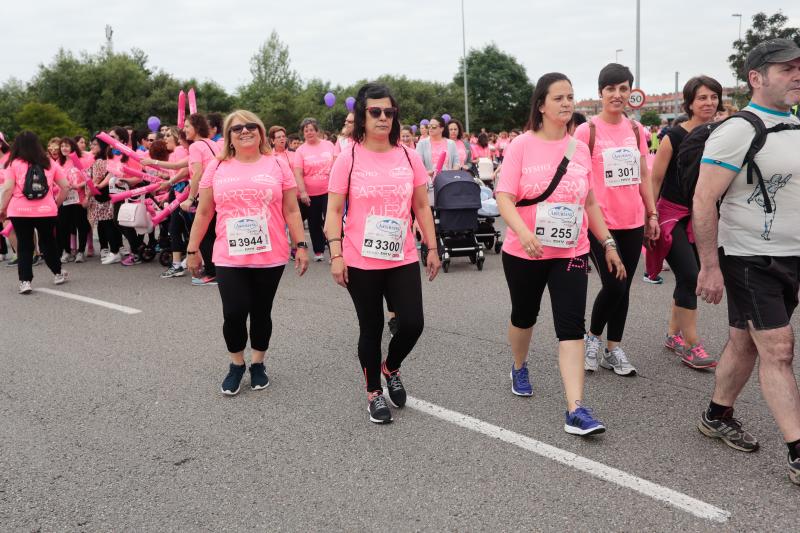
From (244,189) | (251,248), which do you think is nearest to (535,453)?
(251,248)

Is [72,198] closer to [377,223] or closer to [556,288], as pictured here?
[377,223]

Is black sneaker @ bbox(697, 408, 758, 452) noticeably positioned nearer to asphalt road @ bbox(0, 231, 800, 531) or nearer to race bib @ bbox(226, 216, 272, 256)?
asphalt road @ bbox(0, 231, 800, 531)

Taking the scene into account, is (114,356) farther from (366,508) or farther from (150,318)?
(366,508)

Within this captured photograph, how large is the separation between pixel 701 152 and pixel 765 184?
18.5 inches

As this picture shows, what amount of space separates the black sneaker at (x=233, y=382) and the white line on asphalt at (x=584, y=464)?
1167mm

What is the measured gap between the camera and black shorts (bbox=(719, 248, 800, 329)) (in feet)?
10.3

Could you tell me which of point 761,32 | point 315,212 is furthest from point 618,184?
point 761,32

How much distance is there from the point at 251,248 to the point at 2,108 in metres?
68.4

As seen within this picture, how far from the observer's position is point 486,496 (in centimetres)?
308

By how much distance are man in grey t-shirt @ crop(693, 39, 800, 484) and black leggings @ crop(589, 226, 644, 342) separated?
1029 mm

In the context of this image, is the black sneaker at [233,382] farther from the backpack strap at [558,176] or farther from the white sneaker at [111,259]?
the white sneaker at [111,259]

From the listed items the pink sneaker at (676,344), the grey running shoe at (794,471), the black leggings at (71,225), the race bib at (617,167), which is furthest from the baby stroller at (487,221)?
the grey running shoe at (794,471)

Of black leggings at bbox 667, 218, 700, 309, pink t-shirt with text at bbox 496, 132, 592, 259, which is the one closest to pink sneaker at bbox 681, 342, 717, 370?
black leggings at bbox 667, 218, 700, 309

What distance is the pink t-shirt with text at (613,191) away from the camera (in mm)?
4504
